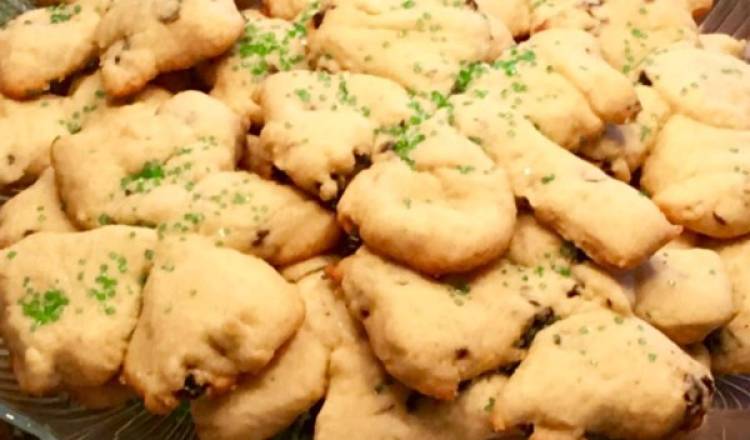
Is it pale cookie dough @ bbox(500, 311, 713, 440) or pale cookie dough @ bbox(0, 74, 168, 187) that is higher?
pale cookie dough @ bbox(500, 311, 713, 440)

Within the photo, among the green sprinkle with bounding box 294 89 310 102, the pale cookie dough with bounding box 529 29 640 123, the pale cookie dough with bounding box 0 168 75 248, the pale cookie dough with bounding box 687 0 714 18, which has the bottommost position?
the pale cookie dough with bounding box 0 168 75 248

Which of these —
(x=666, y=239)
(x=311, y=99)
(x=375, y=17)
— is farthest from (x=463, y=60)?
(x=666, y=239)

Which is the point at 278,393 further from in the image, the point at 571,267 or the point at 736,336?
the point at 736,336

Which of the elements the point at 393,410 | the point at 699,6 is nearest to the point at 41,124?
the point at 393,410

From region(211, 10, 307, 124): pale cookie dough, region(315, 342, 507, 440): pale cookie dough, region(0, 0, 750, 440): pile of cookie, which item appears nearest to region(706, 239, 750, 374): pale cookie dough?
region(0, 0, 750, 440): pile of cookie

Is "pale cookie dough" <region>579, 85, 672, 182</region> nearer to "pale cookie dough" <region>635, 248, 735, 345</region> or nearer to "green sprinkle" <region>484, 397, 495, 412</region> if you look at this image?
"pale cookie dough" <region>635, 248, 735, 345</region>

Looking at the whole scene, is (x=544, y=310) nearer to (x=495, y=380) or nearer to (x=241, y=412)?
(x=495, y=380)
